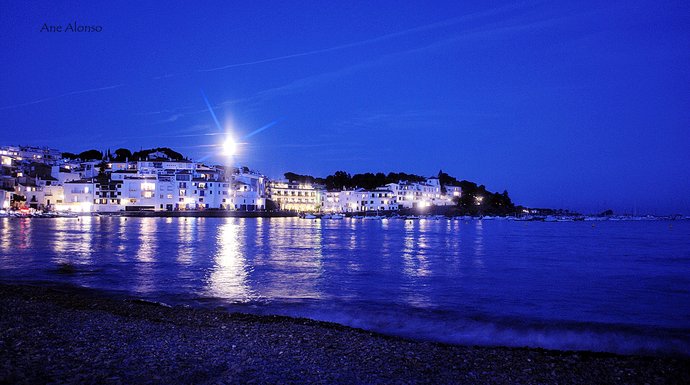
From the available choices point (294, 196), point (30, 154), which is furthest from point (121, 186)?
point (294, 196)

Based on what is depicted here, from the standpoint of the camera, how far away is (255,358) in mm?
7645

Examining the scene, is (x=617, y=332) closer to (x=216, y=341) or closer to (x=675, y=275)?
(x=216, y=341)

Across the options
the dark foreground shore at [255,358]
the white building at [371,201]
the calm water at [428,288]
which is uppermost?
the white building at [371,201]

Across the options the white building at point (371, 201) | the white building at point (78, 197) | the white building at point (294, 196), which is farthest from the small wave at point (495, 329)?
the white building at point (371, 201)

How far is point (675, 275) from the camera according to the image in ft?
77.0

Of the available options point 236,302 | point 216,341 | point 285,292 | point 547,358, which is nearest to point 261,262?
point 285,292

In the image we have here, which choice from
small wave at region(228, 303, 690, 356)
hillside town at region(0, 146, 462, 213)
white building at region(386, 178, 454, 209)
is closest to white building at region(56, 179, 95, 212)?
hillside town at region(0, 146, 462, 213)

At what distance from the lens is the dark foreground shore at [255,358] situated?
6.80 m

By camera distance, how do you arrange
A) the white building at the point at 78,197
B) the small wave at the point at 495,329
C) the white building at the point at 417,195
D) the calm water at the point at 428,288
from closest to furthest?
the small wave at the point at 495,329, the calm water at the point at 428,288, the white building at the point at 78,197, the white building at the point at 417,195

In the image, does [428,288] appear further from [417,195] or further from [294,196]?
[417,195]

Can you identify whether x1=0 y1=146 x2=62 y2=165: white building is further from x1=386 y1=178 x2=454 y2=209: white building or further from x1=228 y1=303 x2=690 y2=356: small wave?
x1=228 y1=303 x2=690 y2=356: small wave

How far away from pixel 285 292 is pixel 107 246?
2317 cm

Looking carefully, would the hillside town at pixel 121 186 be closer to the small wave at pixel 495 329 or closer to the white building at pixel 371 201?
the white building at pixel 371 201

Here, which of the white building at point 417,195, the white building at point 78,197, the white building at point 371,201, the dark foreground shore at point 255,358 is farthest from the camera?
the white building at point 417,195
